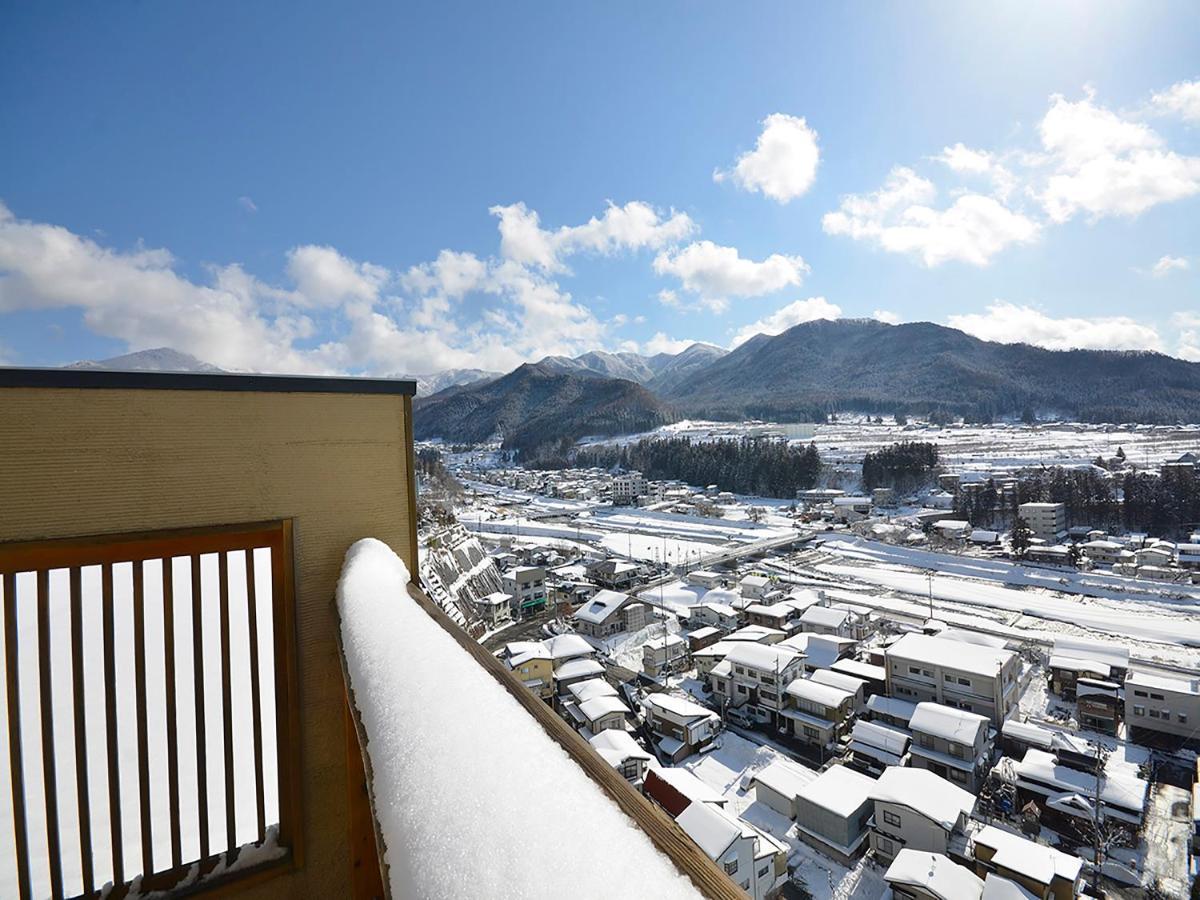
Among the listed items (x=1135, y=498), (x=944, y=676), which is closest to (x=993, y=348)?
(x=1135, y=498)

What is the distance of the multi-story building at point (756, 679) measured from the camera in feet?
24.1

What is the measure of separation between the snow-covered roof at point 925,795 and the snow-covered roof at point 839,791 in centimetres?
15

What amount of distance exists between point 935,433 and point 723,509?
1045 inches

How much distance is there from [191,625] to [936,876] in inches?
213

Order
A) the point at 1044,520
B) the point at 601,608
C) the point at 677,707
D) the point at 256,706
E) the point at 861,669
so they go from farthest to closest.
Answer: the point at 1044,520, the point at 601,608, the point at 861,669, the point at 677,707, the point at 256,706

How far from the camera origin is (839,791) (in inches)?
201

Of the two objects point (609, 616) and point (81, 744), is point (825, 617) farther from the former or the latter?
point (81, 744)

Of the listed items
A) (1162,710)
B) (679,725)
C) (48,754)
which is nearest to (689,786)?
(679,725)

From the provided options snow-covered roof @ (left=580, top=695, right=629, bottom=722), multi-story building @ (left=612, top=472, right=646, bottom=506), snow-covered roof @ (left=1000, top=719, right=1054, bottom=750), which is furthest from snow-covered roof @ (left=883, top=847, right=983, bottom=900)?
multi-story building @ (left=612, top=472, right=646, bottom=506)

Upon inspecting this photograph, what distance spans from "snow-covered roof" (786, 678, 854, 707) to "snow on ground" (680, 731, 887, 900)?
86cm

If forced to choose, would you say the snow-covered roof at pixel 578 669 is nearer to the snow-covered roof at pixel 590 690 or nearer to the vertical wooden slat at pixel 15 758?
the snow-covered roof at pixel 590 690

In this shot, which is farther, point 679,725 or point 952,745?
point 679,725

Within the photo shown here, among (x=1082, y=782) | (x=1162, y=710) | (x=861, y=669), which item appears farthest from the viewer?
(x=861, y=669)

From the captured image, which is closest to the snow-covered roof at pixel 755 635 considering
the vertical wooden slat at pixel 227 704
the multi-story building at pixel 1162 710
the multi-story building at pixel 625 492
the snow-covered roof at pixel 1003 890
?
the multi-story building at pixel 1162 710
